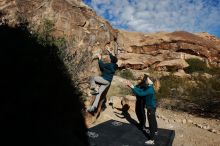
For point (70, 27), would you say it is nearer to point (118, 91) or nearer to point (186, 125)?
point (118, 91)

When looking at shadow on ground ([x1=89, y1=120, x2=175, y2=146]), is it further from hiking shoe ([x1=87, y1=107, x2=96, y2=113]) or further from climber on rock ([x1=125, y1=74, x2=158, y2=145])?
hiking shoe ([x1=87, y1=107, x2=96, y2=113])

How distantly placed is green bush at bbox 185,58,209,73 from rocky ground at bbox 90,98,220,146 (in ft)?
48.3

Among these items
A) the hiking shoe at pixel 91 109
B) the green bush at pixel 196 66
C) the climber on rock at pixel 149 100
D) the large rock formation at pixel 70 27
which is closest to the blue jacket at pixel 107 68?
the large rock formation at pixel 70 27

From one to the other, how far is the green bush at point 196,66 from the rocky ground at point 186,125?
14726 mm

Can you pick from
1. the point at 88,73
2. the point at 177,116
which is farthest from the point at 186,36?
the point at 88,73

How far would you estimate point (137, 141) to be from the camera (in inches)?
300

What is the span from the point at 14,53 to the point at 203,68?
2355 centimetres

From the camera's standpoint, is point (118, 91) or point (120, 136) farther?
point (118, 91)

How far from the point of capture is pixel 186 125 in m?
10.7

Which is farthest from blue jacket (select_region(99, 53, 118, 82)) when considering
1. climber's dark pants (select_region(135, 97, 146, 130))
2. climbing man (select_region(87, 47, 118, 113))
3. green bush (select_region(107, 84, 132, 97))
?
green bush (select_region(107, 84, 132, 97))

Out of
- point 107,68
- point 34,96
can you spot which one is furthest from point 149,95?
point 34,96

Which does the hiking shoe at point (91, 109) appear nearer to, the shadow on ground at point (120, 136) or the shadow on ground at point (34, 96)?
the shadow on ground at point (120, 136)

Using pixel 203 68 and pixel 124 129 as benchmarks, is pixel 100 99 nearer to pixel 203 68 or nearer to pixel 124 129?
pixel 124 129

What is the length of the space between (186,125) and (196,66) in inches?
689
